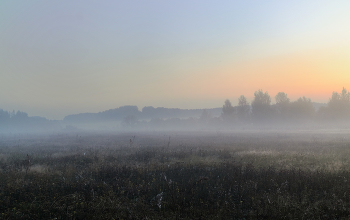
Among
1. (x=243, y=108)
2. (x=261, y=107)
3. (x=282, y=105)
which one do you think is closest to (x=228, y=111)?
(x=243, y=108)

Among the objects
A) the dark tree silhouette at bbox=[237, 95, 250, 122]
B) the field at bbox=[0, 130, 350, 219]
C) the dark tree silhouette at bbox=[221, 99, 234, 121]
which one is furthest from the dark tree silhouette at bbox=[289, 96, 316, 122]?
the field at bbox=[0, 130, 350, 219]

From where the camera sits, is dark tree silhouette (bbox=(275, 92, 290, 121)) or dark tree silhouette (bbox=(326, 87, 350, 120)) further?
dark tree silhouette (bbox=(275, 92, 290, 121))

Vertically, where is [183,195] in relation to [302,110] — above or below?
below

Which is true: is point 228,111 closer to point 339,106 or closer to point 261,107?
point 261,107

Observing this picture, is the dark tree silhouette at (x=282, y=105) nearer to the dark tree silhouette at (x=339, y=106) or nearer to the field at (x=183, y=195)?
the dark tree silhouette at (x=339, y=106)

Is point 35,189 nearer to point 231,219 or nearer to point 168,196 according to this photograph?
point 168,196

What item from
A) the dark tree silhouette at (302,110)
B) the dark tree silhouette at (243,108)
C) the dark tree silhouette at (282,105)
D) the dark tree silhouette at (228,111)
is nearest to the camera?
the dark tree silhouette at (302,110)

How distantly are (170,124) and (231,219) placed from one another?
120 metres

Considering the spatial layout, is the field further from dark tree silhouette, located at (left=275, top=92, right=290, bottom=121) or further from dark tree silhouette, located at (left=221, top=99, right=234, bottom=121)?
dark tree silhouette, located at (left=221, top=99, right=234, bottom=121)

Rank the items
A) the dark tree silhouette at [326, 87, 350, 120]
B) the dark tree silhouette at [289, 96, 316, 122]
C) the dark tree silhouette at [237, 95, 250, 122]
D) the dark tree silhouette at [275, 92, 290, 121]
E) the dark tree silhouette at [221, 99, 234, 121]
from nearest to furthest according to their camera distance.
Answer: the dark tree silhouette at [326, 87, 350, 120], the dark tree silhouette at [289, 96, 316, 122], the dark tree silhouette at [275, 92, 290, 121], the dark tree silhouette at [237, 95, 250, 122], the dark tree silhouette at [221, 99, 234, 121]

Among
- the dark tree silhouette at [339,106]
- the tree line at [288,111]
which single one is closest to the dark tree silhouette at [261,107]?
the tree line at [288,111]

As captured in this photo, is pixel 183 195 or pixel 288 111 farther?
pixel 288 111

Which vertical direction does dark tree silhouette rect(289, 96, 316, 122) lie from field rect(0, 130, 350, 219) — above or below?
above

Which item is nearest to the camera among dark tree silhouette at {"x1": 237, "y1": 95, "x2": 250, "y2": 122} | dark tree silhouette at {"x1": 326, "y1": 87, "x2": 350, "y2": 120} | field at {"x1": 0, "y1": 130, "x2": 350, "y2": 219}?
field at {"x1": 0, "y1": 130, "x2": 350, "y2": 219}
